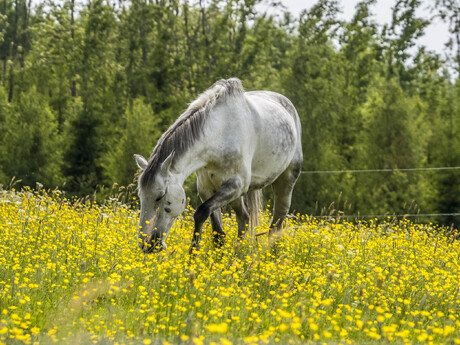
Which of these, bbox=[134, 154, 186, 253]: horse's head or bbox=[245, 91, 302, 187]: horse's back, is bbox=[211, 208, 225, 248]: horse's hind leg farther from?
bbox=[134, 154, 186, 253]: horse's head

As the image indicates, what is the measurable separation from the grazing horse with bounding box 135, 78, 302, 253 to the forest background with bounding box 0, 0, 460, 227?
9.82 m

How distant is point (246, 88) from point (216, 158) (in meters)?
17.2

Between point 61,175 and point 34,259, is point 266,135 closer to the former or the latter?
point 34,259

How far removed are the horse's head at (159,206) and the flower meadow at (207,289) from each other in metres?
0.20

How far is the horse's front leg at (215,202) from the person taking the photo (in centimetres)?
575

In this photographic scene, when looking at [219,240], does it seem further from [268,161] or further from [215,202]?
[268,161]

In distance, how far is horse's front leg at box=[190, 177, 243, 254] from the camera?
5754mm

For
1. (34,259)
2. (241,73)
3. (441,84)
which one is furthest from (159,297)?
(441,84)

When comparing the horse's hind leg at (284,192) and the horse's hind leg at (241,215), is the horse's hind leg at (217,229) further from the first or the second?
the horse's hind leg at (284,192)

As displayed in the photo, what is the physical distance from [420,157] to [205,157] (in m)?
15.5

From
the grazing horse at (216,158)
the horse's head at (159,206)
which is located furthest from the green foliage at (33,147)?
the horse's head at (159,206)

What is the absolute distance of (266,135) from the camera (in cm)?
684

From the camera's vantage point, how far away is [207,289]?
434cm

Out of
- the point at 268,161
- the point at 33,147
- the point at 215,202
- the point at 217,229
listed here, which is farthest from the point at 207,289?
the point at 33,147
